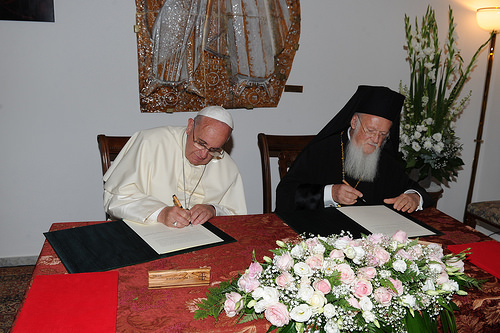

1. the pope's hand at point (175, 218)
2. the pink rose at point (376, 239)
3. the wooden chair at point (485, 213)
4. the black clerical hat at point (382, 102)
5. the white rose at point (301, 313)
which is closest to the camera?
the white rose at point (301, 313)

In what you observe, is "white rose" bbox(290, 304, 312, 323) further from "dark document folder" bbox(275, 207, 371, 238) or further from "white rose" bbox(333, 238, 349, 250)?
"dark document folder" bbox(275, 207, 371, 238)

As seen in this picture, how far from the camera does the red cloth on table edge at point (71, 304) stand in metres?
1.55

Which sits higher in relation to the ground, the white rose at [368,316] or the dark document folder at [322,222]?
the white rose at [368,316]

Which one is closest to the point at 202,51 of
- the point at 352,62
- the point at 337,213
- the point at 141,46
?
the point at 141,46

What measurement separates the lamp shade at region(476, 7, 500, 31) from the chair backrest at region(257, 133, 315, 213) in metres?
2.44

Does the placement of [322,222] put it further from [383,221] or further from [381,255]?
[381,255]

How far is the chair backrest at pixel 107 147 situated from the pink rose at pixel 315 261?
7.00 ft

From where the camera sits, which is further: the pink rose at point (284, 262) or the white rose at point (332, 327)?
the pink rose at point (284, 262)

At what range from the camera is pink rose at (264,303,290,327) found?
1.43 meters

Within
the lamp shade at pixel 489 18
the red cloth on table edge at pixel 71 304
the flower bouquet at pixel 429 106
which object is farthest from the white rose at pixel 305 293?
the lamp shade at pixel 489 18

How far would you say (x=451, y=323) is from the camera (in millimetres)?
1749

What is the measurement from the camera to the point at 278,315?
1435mm

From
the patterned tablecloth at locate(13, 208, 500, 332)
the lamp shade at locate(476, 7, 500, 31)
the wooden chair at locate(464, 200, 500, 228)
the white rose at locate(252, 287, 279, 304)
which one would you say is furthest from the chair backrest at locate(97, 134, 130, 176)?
the lamp shade at locate(476, 7, 500, 31)

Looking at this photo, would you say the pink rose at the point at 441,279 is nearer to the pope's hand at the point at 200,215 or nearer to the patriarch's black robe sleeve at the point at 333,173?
the pope's hand at the point at 200,215
